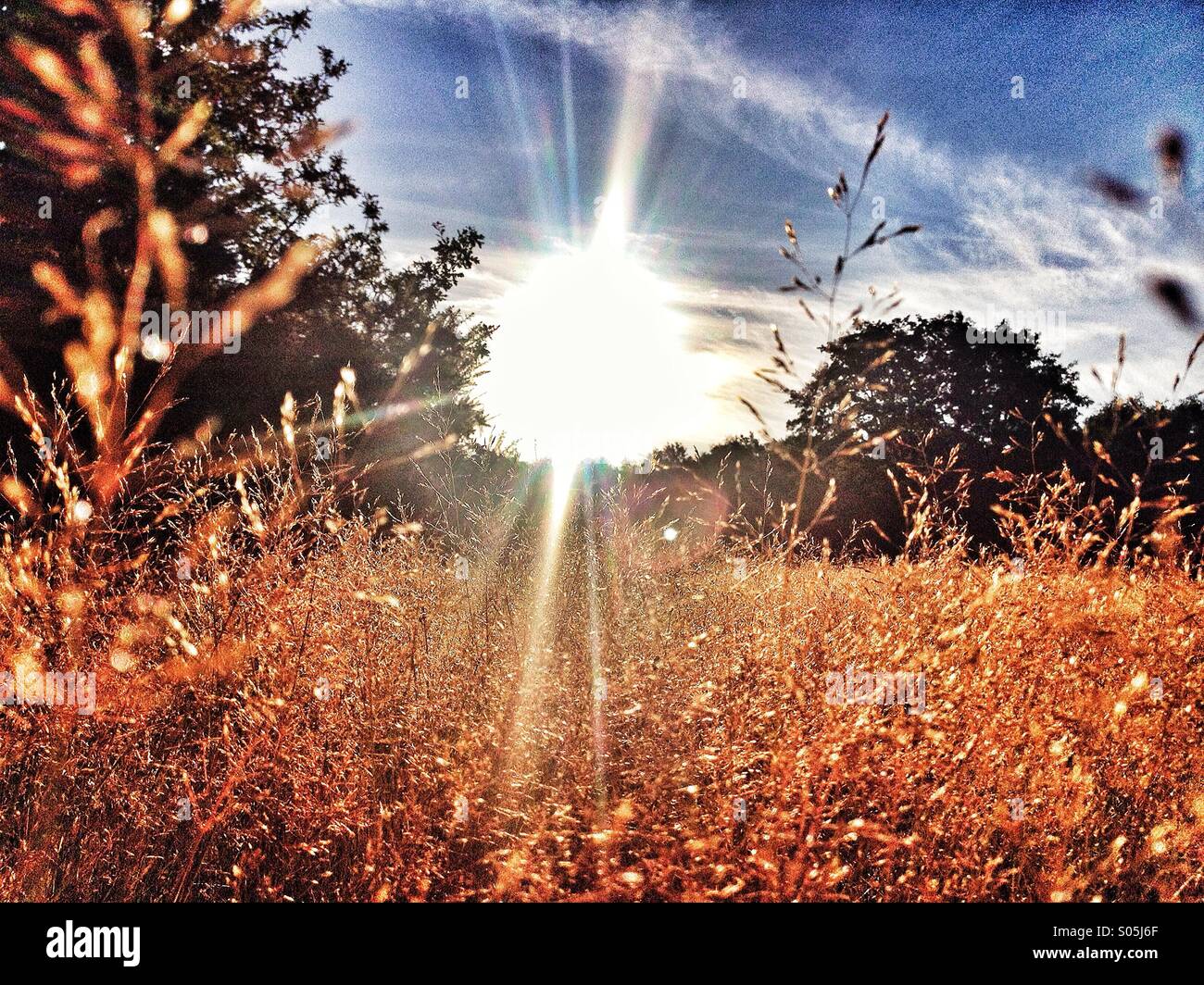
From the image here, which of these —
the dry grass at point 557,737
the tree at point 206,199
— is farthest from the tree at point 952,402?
the dry grass at point 557,737

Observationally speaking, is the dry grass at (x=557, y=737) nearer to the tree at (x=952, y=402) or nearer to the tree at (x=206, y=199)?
the tree at (x=206, y=199)

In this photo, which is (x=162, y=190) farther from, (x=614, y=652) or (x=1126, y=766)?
(x=1126, y=766)

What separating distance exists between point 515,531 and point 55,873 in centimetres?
326

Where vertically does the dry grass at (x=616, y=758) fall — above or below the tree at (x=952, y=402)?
below

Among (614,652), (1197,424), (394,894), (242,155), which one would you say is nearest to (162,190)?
(242,155)

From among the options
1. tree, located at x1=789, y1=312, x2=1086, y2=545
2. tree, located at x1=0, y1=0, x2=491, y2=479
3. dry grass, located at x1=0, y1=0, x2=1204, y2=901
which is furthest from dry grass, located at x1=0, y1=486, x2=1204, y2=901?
tree, located at x1=789, y1=312, x2=1086, y2=545

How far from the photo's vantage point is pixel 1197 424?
17344 mm

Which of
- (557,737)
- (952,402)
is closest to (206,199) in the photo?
(557,737)

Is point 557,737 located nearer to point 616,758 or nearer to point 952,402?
point 616,758

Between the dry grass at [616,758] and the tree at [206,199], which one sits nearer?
the dry grass at [616,758]
